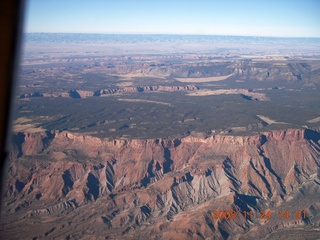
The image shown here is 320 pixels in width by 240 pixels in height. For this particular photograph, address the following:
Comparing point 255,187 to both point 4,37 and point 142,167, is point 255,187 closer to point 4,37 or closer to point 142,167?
point 142,167

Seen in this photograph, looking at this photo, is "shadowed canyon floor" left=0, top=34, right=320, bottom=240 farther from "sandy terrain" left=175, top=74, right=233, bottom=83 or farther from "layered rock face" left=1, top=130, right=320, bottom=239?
"sandy terrain" left=175, top=74, right=233, bottom=83

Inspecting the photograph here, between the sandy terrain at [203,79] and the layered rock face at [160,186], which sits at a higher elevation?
the sandy terrain at [203,79]

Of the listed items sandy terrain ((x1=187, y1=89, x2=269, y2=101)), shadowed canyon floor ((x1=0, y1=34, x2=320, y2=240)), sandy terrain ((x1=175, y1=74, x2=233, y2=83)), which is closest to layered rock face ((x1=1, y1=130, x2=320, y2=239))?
shadowed canyon floor ((x1=0, y1=34, x2=320, y2=240))

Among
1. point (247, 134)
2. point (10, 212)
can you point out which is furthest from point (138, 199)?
point (247, 134)

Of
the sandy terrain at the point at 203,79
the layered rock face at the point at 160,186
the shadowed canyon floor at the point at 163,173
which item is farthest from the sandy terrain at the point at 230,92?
the layered rock face at the point at 160,186

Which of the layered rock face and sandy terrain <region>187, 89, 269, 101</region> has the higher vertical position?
sandy terrain <region>187, 89, 269, 101</region>

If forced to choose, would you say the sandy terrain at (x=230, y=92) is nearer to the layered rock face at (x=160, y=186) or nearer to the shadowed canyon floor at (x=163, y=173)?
the shadowed canyon floor at (x=163, y=173)

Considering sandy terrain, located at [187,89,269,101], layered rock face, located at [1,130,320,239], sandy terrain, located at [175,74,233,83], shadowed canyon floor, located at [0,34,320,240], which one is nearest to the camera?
layered rock face, located at [1,130,320,239]

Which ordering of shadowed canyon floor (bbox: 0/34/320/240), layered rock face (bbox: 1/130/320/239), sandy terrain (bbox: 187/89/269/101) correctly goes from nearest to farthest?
1. layered rock face (bbox: 1/130/320/239)
2. shadowed canyon floor (bbox: 0/34/320/240)
3. sandy terrain (bbox: 187/89/269/101)
